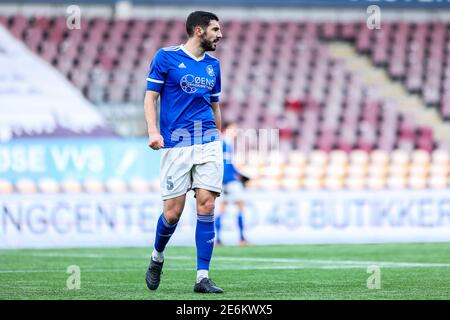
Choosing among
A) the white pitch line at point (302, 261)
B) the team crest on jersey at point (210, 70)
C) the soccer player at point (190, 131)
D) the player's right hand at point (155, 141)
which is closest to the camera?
the player's right hand at point (155, 141)

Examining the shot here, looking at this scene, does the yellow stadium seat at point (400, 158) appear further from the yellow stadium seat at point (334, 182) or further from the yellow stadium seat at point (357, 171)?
the yellow stadium seat at point (334, 182)

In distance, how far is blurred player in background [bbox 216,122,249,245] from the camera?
56.9 feet

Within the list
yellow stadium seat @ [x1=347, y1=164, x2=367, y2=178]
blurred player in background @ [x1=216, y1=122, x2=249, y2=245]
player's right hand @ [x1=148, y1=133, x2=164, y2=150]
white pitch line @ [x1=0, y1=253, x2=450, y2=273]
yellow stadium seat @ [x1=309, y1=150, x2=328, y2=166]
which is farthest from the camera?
yellow stadium seat @ [x1=347, y1=164, x2=367, y2=178]

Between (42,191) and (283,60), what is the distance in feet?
28.8

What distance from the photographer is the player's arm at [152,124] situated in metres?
8.35

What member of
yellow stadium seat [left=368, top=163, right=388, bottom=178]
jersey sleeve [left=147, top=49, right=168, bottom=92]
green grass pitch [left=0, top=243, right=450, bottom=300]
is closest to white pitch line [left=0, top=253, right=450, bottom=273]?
green grass pitch [left=0, top=243, right=450, bottom=300]

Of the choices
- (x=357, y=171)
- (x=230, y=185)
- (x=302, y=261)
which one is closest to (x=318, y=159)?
(x=357, y=171)

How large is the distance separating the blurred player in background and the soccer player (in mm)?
8534

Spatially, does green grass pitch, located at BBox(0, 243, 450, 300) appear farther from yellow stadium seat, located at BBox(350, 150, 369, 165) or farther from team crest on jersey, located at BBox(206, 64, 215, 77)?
yellow stadium seat, located at BBox(350, 150, 369, 165)

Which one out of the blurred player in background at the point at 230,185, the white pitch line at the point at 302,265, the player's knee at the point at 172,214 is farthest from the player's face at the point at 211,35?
the blurred player in background at the point at 230,185

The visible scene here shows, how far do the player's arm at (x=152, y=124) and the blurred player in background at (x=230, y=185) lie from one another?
8624mm

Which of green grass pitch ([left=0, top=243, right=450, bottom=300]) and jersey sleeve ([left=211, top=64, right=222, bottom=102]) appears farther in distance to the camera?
jersey sleeve ([left=211, top=64, right=222, bottom=102])

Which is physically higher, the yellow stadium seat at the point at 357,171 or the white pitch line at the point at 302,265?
the white pitch line at the point at 302,265
